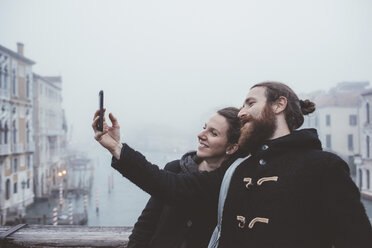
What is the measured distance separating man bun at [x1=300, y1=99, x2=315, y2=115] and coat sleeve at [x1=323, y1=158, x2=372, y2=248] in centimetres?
43

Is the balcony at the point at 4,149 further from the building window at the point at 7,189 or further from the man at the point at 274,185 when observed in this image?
the man at the point at 274,185

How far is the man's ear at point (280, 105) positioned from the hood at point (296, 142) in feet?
0.44

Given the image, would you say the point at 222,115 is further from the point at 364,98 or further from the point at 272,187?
the point at 364,98

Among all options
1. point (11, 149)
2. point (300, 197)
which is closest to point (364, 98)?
point (11, 149)

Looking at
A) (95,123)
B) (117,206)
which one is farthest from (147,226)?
(117,206)

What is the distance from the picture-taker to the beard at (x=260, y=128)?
150 centimetres

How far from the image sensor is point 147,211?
6.33 feet

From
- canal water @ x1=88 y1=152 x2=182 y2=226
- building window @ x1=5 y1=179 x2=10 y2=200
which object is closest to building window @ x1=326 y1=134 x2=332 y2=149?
canal water @ x1=88 y1=152 x2=182 y2=226

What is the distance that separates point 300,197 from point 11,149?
22452mm

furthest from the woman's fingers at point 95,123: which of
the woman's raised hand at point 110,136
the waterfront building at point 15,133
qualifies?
the waterfront building at point 15,133

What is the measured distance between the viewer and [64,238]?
211 centimetres

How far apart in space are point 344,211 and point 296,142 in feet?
1.14

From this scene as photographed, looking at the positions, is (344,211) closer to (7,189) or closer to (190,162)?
(190,162)

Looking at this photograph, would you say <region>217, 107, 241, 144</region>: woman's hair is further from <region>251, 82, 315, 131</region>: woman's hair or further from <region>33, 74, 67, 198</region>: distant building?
<region>33, 74, 67, 198</region>: distant building
